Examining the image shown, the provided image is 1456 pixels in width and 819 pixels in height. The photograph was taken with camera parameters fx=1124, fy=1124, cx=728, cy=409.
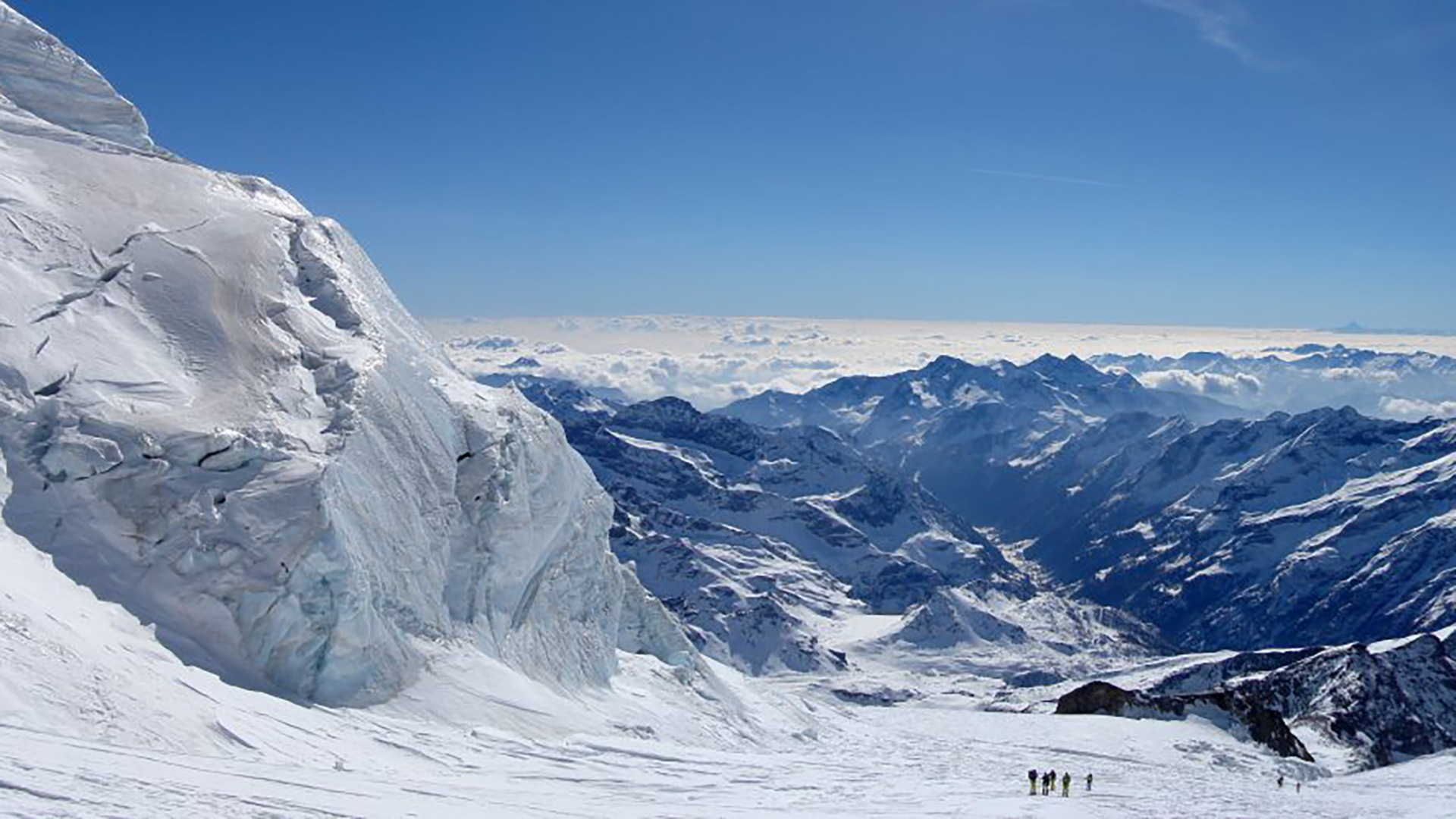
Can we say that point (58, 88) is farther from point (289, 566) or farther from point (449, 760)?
point (449, 760)

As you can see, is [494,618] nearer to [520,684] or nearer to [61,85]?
[520,684]

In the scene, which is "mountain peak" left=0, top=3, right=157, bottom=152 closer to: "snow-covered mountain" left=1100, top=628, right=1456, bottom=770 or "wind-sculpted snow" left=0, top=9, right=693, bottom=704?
"wind-sculpted snow" left=0, top=9, right=693, bottom=704

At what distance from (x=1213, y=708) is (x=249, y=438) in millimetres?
97511

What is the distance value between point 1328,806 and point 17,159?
7453 cm

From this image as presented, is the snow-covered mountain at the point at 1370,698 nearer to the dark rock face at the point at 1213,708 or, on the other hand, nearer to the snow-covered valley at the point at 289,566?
the dark rock face at the point at 1213,708

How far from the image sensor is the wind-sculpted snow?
44469 millimetres

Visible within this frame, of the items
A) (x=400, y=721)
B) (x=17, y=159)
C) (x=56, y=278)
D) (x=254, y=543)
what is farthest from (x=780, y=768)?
(x=17, y=159)

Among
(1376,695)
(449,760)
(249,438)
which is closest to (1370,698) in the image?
(1376,695)

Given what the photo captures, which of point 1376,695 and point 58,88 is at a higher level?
point 58,88

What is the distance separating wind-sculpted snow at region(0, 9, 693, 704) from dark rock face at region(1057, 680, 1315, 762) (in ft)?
216

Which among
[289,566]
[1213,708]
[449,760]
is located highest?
[289,566]

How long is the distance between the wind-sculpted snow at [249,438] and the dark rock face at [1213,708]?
2596 inches

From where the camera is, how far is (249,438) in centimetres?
4825

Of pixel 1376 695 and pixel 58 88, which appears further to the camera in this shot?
pixel 1376 695
